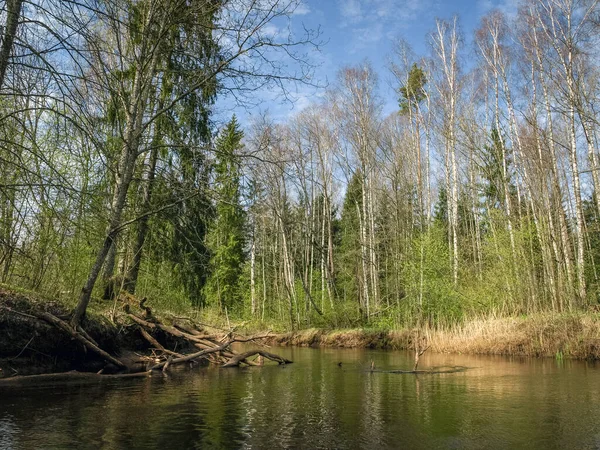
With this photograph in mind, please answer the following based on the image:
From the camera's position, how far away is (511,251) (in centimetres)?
1639

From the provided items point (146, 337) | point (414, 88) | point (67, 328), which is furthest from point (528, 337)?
point (414, 88)

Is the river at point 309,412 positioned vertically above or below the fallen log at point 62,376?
below

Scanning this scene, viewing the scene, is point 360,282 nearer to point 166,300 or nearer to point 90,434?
point 166,300

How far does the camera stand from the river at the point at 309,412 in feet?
15.2

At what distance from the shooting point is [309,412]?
612cm

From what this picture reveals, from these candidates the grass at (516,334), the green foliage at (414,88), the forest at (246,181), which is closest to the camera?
the forest at (246,181)

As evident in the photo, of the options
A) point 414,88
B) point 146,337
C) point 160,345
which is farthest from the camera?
point 414,88

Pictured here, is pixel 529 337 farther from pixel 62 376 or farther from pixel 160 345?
pixel 62 376

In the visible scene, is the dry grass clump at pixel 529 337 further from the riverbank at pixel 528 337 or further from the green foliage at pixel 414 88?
the green foliage at pixel 414 88

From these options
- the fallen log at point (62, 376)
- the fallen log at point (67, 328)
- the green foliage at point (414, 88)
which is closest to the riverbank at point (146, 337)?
the fallen log at point (67, 328)

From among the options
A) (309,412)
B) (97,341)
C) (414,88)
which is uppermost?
(414,88)

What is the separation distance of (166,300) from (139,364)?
3454mm

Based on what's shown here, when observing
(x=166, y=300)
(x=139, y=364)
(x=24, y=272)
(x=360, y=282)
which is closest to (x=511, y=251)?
(x=360, y=282)

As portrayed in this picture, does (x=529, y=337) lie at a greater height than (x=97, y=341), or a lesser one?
lesser
